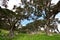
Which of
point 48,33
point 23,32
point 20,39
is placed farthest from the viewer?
point 23,32

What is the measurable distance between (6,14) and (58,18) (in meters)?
7.29

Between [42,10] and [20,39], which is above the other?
[42,10]

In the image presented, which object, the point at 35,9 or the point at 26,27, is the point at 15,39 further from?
the point at 35,9

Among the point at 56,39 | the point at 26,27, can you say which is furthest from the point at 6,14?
the point at 56,39

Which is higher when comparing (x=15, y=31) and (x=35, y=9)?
(x=35, y=9)

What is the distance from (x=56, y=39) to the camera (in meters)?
25.2

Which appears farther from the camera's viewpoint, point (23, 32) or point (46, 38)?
point (23, 32)

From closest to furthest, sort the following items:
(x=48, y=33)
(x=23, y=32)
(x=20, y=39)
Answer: (x=20, y=39)
(x=48, y=33)
(x=23, y=32)

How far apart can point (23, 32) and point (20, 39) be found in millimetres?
5944

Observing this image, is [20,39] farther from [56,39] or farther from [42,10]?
[42,10]

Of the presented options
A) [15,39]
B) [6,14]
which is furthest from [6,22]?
[15,39]

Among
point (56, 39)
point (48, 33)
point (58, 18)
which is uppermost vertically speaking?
point (58, 18)

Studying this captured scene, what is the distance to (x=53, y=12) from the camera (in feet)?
95.7

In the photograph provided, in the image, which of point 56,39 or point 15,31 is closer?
point 56,39
